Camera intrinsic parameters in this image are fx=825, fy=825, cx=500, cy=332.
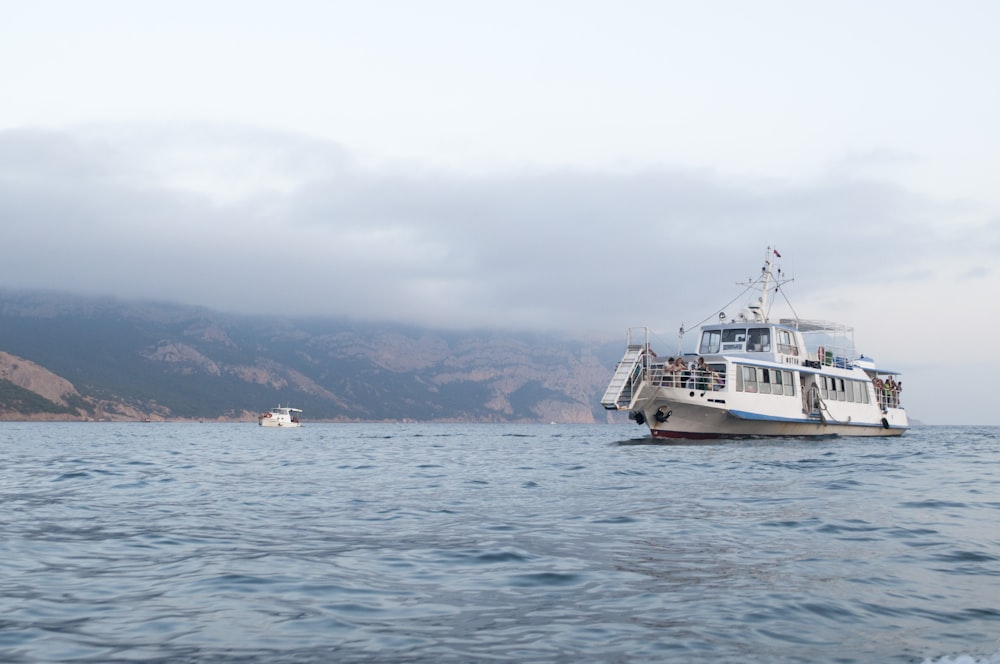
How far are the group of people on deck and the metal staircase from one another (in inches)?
1170

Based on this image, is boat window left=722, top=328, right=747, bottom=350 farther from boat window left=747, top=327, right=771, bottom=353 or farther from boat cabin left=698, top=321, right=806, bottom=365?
boat window left=747, top=327, right=771, bottom=353

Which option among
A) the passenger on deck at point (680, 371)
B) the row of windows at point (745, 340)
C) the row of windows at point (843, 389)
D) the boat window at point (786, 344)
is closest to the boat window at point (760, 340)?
the row of windows at point (745, 340)

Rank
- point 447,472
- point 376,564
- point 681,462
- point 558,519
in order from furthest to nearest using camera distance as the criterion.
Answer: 1. point 681,462
2. point 447,472
3. point 558,519
4. point 376,564

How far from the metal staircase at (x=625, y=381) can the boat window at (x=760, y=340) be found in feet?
33.4

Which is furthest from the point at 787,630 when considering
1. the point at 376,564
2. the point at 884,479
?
the point at 884,479

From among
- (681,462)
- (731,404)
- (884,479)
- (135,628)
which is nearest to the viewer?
(135,628)

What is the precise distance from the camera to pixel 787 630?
820 centimetres

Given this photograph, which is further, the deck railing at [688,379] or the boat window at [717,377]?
the boat window at [717,377]

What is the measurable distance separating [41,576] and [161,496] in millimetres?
10312

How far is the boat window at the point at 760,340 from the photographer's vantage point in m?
57.7

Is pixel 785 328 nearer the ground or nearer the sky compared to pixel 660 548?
nearer the sky

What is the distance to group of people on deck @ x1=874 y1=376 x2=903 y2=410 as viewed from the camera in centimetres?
7138

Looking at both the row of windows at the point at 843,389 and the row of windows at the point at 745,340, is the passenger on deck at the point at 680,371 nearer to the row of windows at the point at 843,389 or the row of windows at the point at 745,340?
the row of windows at the point at 745,340

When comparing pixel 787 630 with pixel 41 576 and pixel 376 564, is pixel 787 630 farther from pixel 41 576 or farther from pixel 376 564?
pixel 41 576
